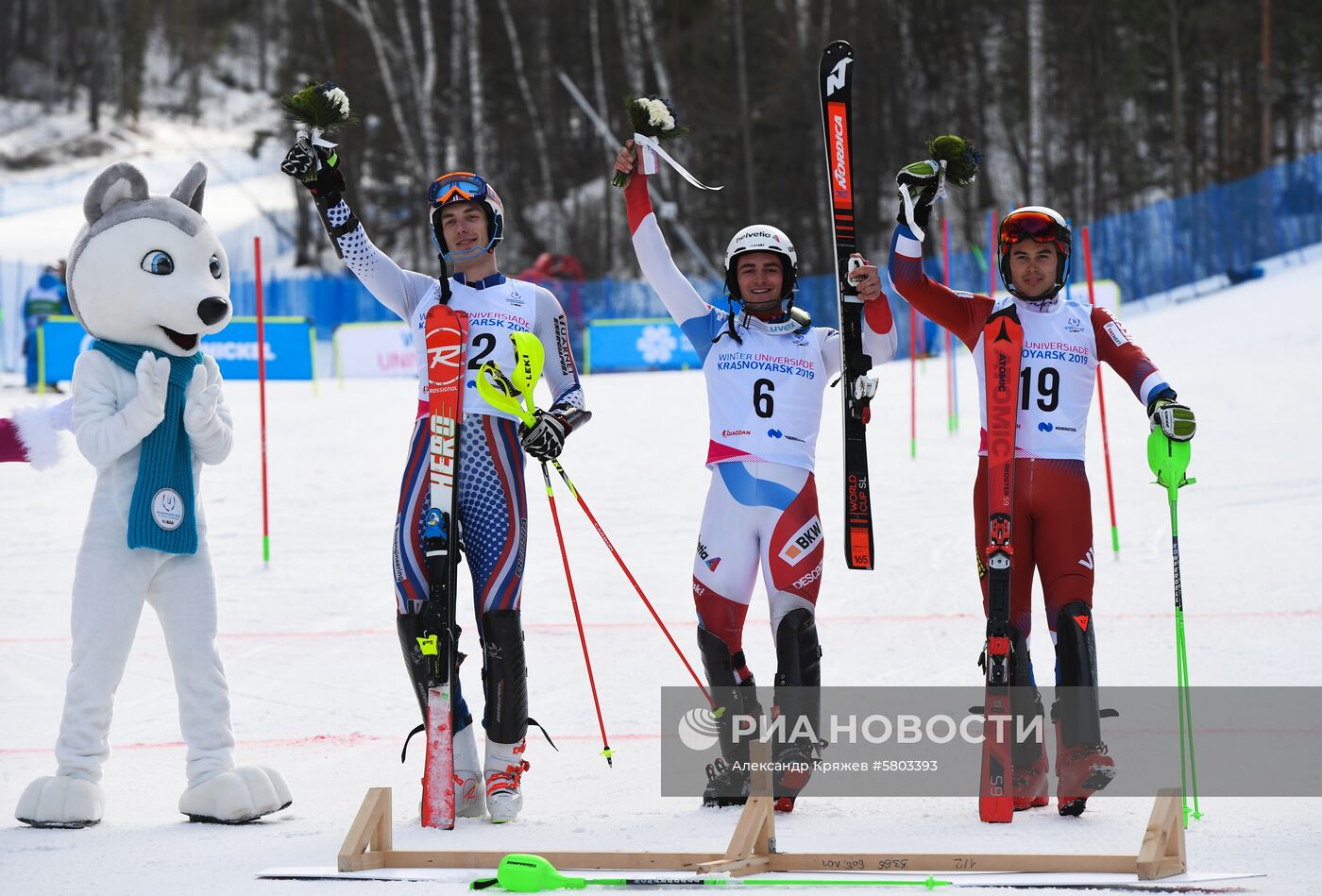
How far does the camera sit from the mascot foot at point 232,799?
447 centimetres

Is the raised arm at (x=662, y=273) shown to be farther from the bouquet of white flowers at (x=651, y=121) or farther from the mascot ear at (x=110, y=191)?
the mascot ear at (x=110, y=191)

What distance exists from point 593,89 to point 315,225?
1035cm

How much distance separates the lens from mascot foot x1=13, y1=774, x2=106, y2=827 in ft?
14.5

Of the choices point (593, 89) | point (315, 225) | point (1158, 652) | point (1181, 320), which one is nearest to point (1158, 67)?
point (593, 89)

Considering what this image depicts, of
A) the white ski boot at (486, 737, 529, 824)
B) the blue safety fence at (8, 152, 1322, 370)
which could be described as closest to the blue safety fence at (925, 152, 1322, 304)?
the blue safety fence at (8, 152, 1322, 370)

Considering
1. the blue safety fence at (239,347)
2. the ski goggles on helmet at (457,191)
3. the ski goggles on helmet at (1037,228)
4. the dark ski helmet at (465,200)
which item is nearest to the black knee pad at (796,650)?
the ski goggles on helmet at (1037,228)

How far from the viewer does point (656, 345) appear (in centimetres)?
2053

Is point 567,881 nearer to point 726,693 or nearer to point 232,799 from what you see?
point 726,693

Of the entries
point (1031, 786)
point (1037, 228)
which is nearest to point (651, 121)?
point (1037, 228)

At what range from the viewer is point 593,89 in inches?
1405

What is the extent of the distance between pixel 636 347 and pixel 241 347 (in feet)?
18.2

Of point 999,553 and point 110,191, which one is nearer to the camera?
point 999,553

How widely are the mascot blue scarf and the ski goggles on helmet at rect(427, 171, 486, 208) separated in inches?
38.1

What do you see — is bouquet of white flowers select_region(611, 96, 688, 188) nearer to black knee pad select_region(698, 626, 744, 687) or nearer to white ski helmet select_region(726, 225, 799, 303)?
white ski helmet select_region(726, 225, 799, 303)
